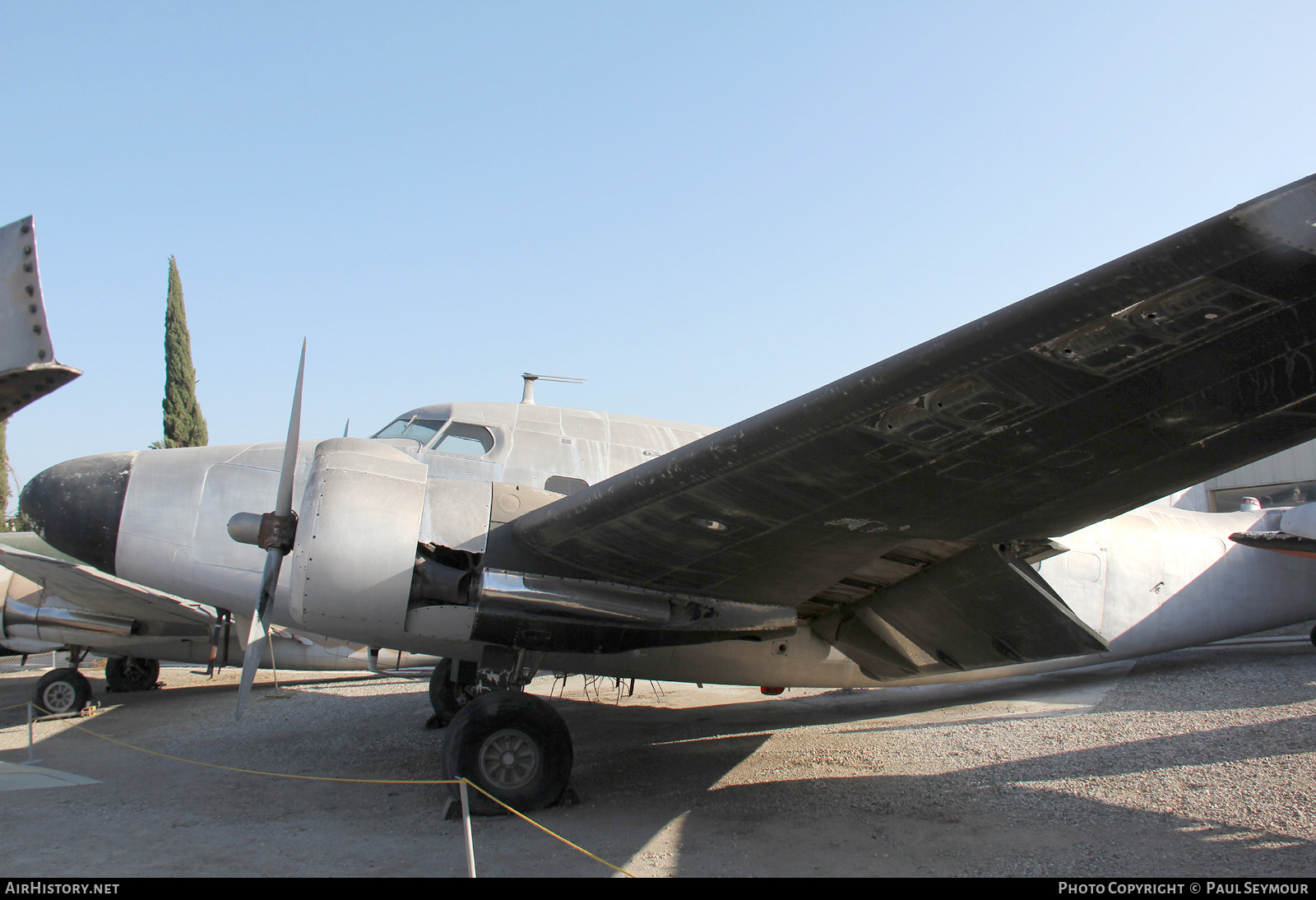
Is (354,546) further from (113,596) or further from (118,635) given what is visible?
(118,635)

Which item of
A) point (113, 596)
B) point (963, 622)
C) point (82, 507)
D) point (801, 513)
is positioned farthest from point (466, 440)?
point (113, 596)

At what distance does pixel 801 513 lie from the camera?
4.41 m

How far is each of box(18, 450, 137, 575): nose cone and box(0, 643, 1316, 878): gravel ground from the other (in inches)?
77.9

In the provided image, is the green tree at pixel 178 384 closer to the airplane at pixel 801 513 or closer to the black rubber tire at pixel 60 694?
the black rubber tire at pixel 60 694

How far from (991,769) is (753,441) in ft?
14.5

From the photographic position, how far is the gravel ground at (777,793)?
456 centimetres

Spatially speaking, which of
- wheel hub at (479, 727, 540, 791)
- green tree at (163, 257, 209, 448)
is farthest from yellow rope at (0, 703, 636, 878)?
green tree at (163, 257, 209, 448)

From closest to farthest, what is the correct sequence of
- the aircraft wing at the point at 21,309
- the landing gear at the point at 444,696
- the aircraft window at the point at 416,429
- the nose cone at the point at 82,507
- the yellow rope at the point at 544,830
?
1. the aircraft wing at the point at 21,309
2. the yellow rope at the point at 544,830
3. the nose cone at the point at 82,507
4. the aircraft window at the point at 416,429
5. the landing gear at the point at 444,696

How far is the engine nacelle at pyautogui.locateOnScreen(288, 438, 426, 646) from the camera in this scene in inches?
205

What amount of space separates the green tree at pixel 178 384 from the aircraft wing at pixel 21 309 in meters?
26.3

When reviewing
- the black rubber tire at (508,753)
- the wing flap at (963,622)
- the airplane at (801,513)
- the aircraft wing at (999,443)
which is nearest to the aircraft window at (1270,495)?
the airplane at (801,513)

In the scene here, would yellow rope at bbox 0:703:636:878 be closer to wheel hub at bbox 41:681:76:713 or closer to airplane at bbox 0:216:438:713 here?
wheel hub at bbox 41:681:76:713

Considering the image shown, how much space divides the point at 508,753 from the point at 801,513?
2.82m
